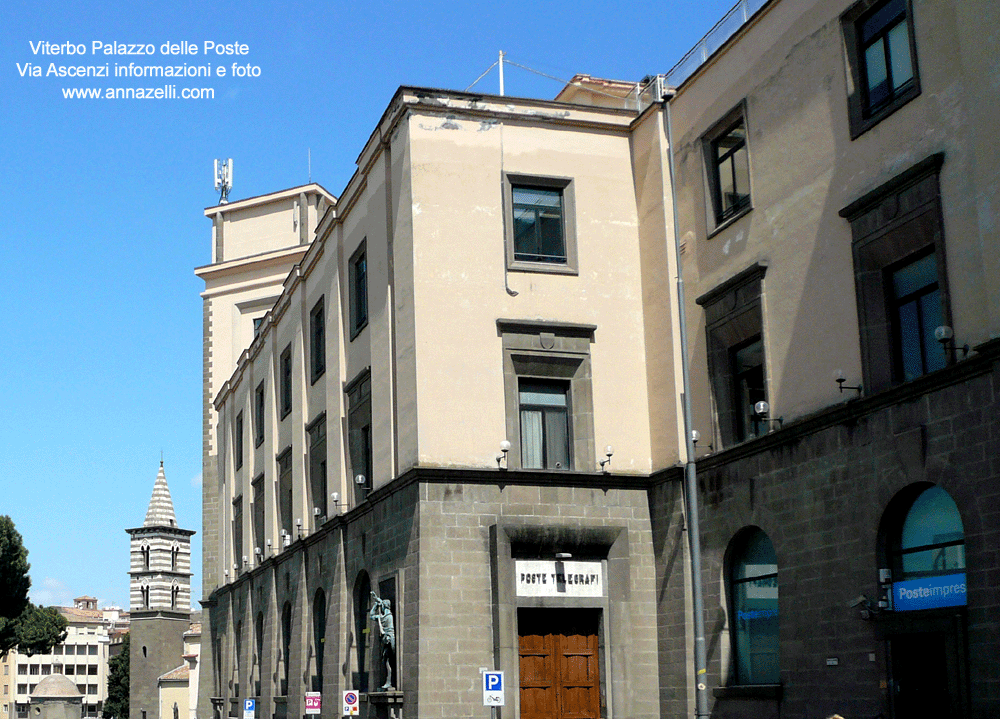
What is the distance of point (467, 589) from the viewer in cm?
2761

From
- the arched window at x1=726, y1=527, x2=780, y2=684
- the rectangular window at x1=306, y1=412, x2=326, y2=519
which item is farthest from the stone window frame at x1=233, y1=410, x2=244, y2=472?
the arched window at x1=726, y1=527, x2=780, y2=684

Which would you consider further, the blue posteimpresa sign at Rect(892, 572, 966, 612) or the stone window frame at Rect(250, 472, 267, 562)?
the stone window frame at Rect(250, 472, 267, 562)

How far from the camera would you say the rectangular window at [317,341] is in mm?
39562

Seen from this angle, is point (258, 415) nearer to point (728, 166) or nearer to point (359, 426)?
point (359, 426)

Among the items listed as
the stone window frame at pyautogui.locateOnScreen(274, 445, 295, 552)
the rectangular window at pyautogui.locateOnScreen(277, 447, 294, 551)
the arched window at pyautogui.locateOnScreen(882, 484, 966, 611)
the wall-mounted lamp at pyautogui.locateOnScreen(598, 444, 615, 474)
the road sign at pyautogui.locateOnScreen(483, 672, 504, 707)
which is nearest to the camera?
the arched window at pyautogui.locateOnScreen(882, 484, 966, 611)

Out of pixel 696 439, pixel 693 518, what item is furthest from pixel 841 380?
pixel 696 439

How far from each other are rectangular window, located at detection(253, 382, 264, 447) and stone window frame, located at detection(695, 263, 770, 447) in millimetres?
25913

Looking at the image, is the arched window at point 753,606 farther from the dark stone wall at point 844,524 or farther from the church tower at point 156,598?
the church tower at point 156,598

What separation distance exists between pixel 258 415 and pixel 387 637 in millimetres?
23639

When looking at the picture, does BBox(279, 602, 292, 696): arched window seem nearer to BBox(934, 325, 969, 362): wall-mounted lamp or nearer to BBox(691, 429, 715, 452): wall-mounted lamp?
BBox(691, 429, 715, 452): wall-mounted lamp

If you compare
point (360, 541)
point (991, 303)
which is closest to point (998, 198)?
point (991, 303)

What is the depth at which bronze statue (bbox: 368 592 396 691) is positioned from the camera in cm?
2842

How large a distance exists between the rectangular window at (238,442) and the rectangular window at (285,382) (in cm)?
909

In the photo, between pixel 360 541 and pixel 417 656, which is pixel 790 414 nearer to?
pixel 417 656
